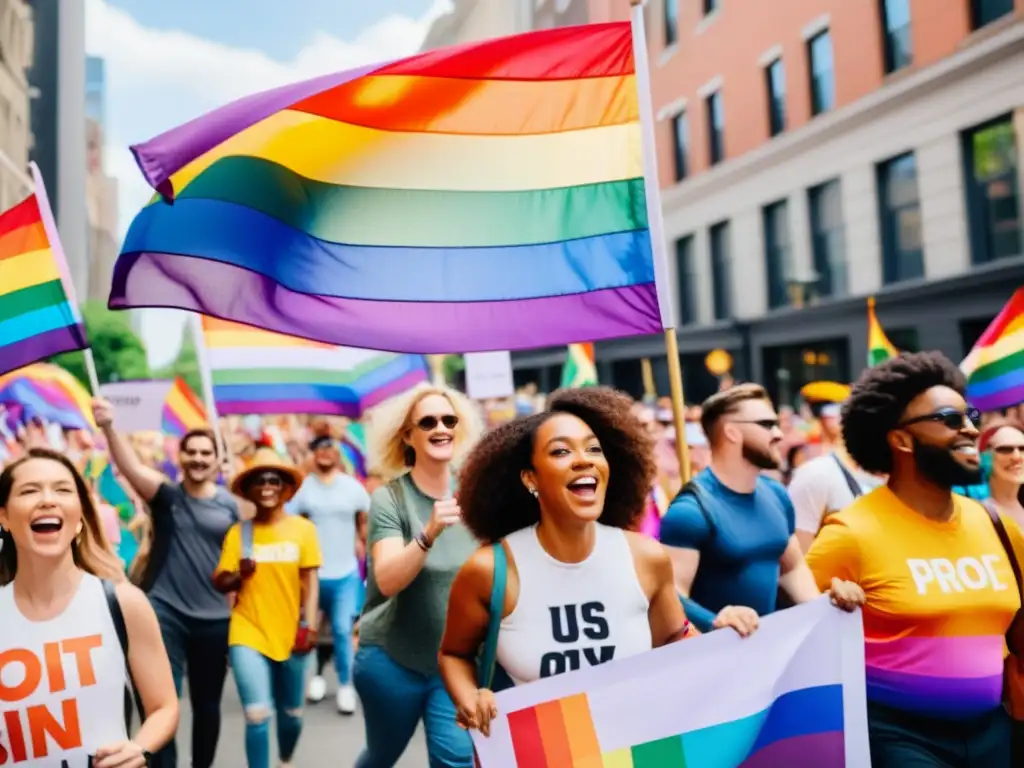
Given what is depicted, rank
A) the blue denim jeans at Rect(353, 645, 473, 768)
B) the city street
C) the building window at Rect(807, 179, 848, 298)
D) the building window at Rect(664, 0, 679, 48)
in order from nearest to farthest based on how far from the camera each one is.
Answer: the blue denim jeans at Rect(353, 645, 473, 768), the city street, the building window at Rect(807, 179, 848, 298), the building window at Rect(664, 0, 679, 48)

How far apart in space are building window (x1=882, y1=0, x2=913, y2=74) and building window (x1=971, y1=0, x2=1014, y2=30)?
1.40 meters

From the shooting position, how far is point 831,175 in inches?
754

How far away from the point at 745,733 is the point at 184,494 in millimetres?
3450

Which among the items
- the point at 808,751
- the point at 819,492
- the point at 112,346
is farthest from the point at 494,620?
the point at 112,346

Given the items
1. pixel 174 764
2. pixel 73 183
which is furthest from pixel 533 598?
pixel 73 183

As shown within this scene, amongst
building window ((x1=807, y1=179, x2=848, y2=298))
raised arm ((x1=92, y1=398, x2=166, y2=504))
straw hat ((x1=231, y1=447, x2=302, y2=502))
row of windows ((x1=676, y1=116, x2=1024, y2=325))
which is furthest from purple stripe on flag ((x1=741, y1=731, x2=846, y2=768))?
building window ((x1=807, y1=179, x2=848, y2=298))

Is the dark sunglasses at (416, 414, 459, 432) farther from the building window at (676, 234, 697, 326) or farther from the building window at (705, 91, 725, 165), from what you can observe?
the building window at (676, 234, 697, 326)

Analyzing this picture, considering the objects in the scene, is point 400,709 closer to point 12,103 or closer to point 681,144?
point 681,144

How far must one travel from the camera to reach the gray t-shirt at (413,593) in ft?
12.9

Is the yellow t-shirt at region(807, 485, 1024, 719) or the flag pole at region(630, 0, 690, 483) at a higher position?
the flag pole at region(630, 0, 690, 483)

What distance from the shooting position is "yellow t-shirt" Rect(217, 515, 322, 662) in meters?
5.42

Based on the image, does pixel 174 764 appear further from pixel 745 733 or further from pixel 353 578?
pixel 353 578

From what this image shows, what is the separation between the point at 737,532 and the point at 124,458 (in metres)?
2.69

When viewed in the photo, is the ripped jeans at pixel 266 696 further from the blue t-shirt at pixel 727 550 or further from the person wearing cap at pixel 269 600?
the blue t-shirt at pixel 727 550
